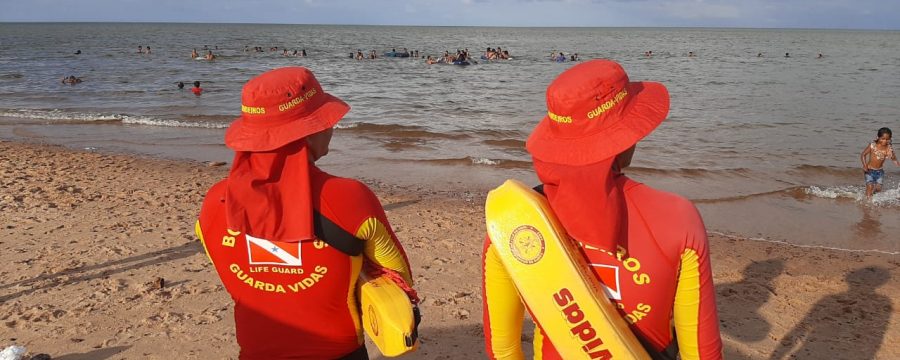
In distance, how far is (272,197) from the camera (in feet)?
6.48

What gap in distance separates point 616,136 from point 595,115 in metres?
0.08

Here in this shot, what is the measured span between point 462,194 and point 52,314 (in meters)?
6.05

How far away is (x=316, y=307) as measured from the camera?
Result: 216cm

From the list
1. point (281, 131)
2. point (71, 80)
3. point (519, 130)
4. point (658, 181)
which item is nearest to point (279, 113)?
point (281, 131)

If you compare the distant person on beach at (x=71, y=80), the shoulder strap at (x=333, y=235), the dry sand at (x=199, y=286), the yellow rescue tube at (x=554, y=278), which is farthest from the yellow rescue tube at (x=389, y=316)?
the distant person on beach at (x=71, y=80)

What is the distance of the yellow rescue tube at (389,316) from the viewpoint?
82.1 inches

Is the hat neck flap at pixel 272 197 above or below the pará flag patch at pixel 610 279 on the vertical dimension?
above

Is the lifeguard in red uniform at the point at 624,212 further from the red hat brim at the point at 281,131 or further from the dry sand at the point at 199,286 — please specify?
the dry sand at the point at 199,286

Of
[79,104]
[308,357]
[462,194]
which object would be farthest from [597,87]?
[79,104]

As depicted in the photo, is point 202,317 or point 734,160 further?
point 734,160

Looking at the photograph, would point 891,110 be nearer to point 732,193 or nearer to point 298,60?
point 732,193

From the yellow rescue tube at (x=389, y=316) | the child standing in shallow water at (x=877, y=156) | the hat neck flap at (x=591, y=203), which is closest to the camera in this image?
the hat neck flap at (x=591, y=203)

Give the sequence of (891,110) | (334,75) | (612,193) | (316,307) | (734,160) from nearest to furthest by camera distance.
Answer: (612,193) → (316,307) → (734,160) → (891,110) → (334,75)

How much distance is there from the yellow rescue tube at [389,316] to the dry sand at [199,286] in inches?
Result: 102
